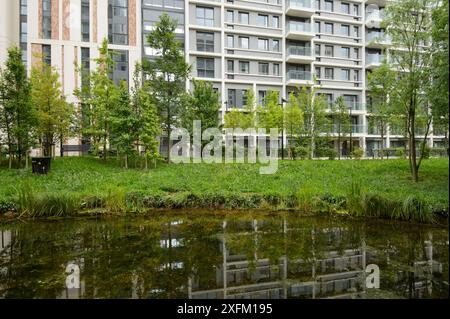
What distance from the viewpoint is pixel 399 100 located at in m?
13.0

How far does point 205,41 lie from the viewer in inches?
1318

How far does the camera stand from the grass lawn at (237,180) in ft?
35.5

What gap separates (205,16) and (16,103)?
79.3 ft

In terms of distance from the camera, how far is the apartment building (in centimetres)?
3084

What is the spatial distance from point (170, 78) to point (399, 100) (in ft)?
42.1

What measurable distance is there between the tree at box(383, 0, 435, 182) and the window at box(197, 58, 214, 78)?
72.8 ft

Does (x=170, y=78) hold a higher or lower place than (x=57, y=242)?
higher

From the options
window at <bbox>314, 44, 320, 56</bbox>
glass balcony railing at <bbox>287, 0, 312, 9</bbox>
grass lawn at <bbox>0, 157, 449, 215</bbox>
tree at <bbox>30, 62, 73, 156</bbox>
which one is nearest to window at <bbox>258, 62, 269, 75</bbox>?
window at <bbox>314, 44, 320, 56</bbox>

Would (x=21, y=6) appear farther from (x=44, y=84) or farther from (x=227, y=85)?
(x=227, y=85)

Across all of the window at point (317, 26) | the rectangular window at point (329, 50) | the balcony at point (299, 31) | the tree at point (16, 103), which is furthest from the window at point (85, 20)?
the rectangular window at point (329, 50)

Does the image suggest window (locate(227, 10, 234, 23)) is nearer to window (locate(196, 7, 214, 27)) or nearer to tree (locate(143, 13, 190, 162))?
window (locate(196, 7, 214, 27))

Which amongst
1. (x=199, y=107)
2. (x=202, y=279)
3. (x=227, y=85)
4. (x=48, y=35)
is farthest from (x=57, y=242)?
(x=48, y=35)

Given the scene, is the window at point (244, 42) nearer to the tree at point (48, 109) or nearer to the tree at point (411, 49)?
the tree at point (48, 109)

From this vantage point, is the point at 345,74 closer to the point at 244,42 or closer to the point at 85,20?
the point at 244,42
